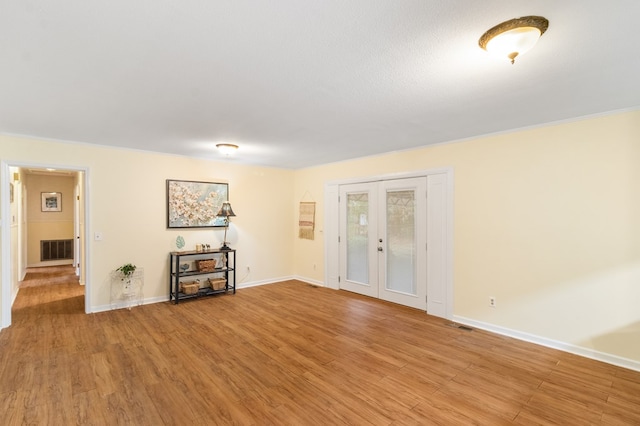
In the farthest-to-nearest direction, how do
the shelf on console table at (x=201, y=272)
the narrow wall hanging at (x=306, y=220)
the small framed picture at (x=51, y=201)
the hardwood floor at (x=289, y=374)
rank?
the small framed picture at (x=51, y=201), the narrow wall hanging at (x=306, y=220), the shelf on console table at (x=201, y=272), the hardwood floor at (x=289, y=374)

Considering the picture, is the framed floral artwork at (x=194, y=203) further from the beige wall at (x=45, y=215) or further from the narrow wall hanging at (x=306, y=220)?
the beige wall at (x=45, y=215)

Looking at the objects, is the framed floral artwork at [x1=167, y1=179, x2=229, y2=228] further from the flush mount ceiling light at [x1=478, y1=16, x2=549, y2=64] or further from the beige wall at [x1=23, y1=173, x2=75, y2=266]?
the beige wall at [x1=23, y1=173, x2=75, y2=266]

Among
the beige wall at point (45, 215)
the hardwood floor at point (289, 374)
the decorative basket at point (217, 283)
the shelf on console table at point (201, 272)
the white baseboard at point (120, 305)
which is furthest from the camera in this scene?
the beige wall at point (45, 215)

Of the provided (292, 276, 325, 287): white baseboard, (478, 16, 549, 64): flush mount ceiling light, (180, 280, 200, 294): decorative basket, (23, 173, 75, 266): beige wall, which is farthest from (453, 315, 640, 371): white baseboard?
(23, 173, 75, 266): beige wall

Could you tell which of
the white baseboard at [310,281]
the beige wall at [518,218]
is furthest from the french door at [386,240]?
the white baseboard at [310,281]

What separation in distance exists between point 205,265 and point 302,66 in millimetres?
4186

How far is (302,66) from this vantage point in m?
2.11

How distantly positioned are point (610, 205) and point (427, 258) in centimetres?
211

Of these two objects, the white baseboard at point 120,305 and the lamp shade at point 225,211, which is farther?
the lamp shade at point 225,211

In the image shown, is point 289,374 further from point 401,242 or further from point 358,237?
point 358,237

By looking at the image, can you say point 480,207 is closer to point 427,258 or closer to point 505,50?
point 427,258

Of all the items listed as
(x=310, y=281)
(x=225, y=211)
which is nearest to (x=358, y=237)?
(x=310, y=281)

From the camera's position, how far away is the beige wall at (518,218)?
2.98 metres

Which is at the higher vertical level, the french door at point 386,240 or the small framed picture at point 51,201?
the small framed picture at point 51,201
